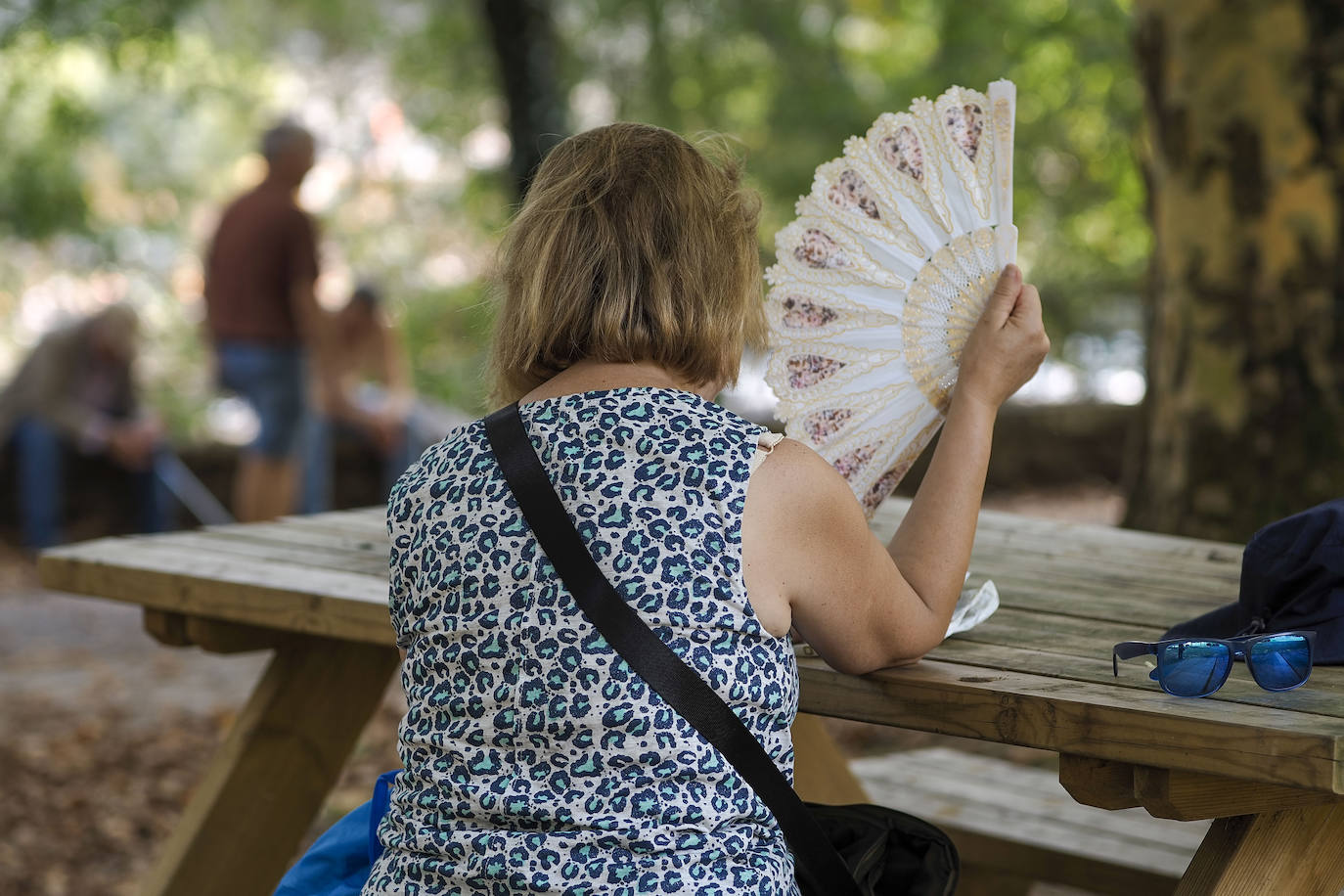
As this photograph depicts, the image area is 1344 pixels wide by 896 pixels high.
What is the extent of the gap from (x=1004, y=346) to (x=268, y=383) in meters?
5.09

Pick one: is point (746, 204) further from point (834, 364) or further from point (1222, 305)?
point (1222, 305)

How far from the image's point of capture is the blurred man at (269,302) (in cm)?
610

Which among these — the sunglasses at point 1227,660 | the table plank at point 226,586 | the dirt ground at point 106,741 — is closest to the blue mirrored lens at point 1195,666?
the sunglasses at point 1227,660

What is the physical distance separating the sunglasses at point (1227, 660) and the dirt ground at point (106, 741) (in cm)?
253

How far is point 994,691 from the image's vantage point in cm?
148

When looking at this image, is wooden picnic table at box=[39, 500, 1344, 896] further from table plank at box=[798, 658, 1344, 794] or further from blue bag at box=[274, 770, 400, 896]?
blue bag at box=[274, 770, 400, 896]

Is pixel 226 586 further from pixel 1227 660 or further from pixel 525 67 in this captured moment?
pixel 525 67

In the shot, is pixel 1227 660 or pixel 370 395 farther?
pixel 370 395

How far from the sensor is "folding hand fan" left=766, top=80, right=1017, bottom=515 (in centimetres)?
167

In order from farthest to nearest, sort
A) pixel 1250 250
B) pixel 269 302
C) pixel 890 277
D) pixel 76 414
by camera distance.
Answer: pixel 76 414, pixel 269 302, pixel 1250 250, pixel 890 277

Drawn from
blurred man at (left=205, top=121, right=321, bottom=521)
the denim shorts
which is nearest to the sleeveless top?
blurred man at (left=205, top=121, right=321, bottom=521)

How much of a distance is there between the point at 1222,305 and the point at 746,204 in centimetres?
294

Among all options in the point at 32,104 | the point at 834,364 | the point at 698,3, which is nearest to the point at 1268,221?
the point at 834,364

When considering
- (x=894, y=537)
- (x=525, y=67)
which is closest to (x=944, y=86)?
(x=525, y=67)
